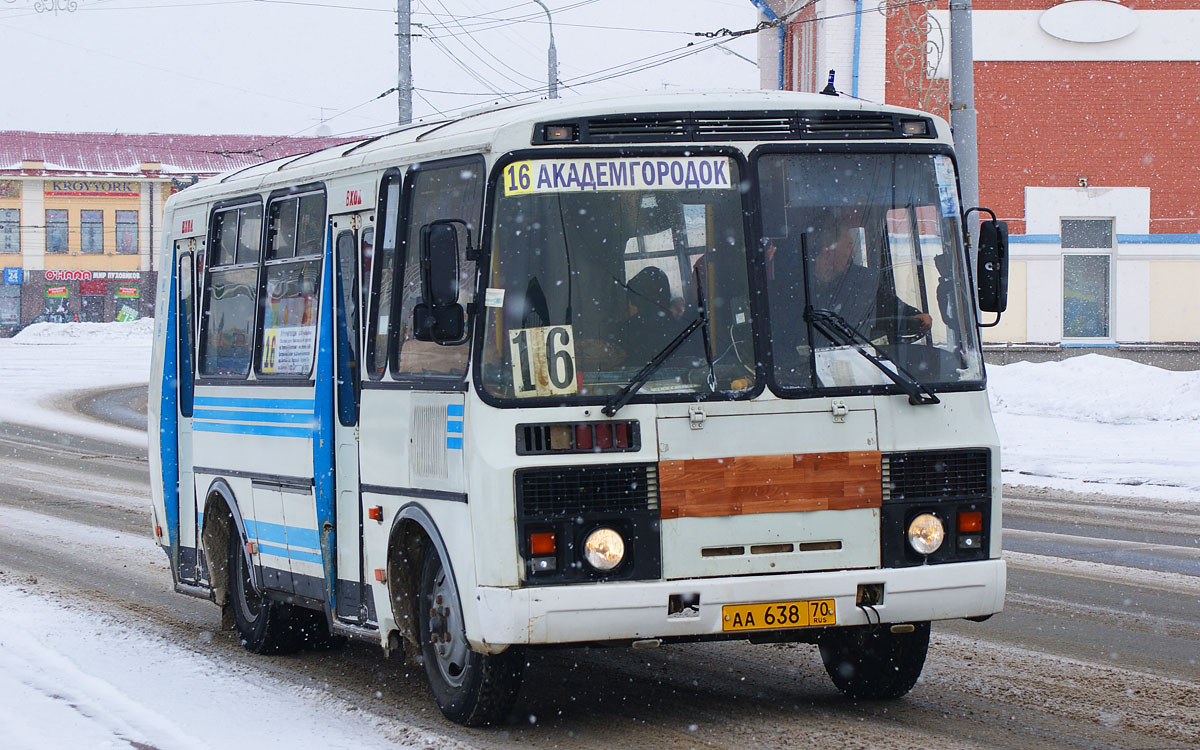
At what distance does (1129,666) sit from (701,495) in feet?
8.79

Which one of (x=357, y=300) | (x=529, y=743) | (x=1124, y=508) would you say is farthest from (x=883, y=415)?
(x=1124, y=508)

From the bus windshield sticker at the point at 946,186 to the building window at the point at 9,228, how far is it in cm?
7792

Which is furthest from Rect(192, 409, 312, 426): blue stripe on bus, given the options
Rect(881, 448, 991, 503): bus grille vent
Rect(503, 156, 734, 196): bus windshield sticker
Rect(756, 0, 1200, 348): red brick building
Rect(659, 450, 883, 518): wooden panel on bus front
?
Rect(756, 0, 1200, 348): red brick building

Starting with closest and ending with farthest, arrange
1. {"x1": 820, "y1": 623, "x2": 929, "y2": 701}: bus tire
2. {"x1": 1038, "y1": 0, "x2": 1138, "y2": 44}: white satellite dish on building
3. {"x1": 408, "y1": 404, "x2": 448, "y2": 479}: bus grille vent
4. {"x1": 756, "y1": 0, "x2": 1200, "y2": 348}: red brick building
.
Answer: {"x1": 408, "y1": 404, "x2": 448, "y2": 479}: bus grille vent
{"x1": 820, "y1": 623, "x2": 929, "y2": 701}: bus tire
{"x1": 1038, "y1": 0, "x2": 1138, "y2": 44}: white satellite dish on building
{"x1": 756, "y1": 0, "x2": 1200, "y2": 348}: red brick building

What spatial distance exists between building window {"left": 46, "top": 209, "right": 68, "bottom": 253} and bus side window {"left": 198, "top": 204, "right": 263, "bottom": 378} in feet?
241

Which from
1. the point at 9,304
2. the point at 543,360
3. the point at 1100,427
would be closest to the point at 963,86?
the point at 1100,427

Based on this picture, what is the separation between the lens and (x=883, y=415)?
696 centimetres

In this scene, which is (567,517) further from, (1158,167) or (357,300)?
(1158,167)

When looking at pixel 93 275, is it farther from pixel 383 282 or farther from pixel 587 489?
pixel 587 489

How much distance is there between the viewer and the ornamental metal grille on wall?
3291 cm

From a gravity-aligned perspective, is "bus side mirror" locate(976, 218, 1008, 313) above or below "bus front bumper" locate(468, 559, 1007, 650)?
above

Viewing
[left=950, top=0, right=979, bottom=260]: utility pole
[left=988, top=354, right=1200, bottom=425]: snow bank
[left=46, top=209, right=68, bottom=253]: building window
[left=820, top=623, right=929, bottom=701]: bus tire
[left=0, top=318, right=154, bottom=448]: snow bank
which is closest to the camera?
[left=820, top=623, right=929, bottom=701]: bus tire

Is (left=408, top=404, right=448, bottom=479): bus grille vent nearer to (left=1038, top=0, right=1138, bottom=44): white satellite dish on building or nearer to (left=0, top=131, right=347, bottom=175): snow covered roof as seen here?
(left=1038, top=0, right=1138, bottom=44): white satellite dish on building

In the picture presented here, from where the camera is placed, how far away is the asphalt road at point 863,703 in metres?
6.86
